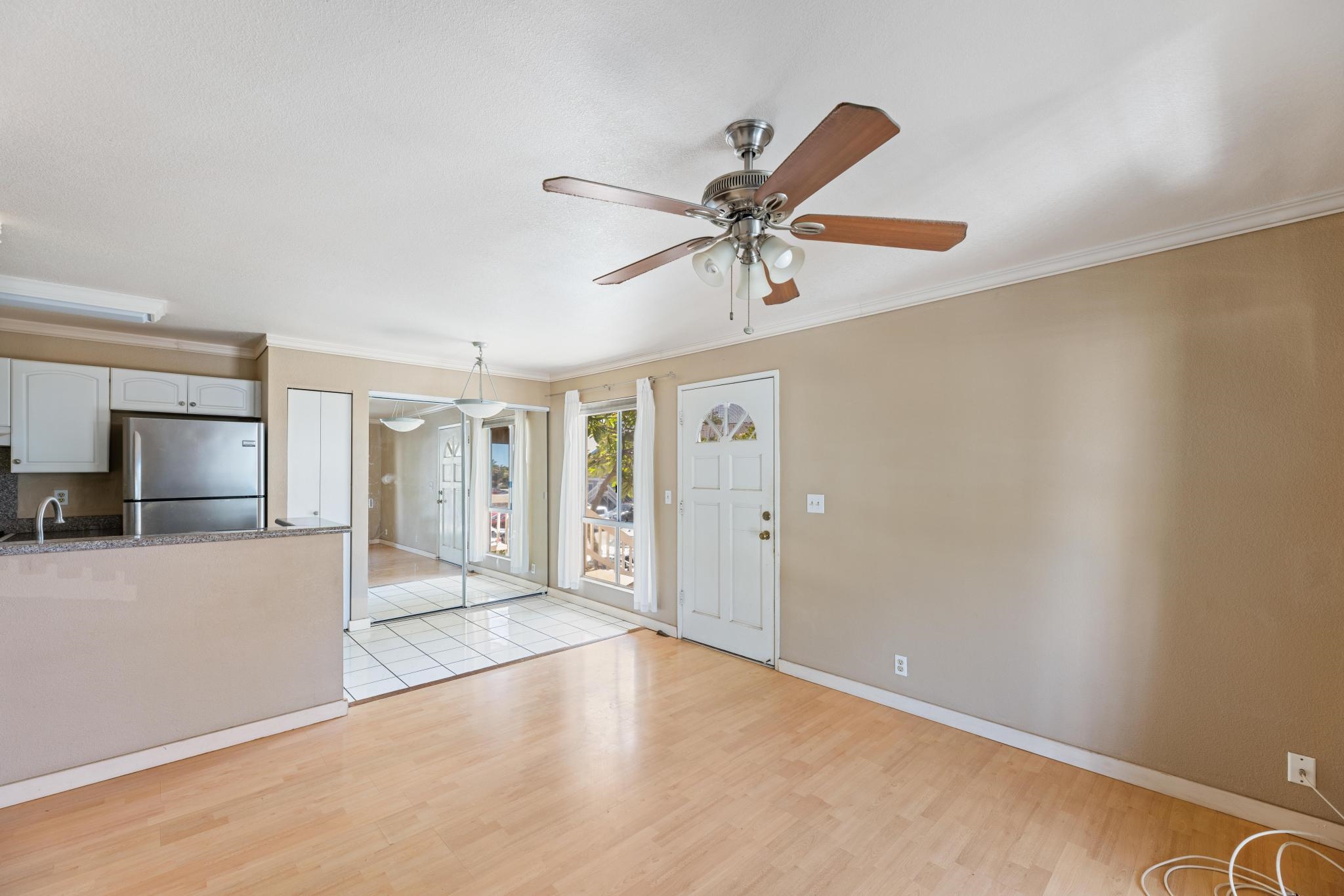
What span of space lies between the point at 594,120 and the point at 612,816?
101 inches

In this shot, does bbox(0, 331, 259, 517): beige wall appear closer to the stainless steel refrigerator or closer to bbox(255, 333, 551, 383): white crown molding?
the stainless steel refrigerator

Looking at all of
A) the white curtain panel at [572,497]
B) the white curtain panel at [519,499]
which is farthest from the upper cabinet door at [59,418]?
the white curtain panel at [572,497]

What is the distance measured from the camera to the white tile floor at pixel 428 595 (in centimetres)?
520

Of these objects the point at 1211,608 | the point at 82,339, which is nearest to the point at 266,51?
the point at 1211,608

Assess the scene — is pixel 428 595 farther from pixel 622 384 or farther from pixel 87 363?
pixel 87 363

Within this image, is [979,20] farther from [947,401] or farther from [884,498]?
[884,498]

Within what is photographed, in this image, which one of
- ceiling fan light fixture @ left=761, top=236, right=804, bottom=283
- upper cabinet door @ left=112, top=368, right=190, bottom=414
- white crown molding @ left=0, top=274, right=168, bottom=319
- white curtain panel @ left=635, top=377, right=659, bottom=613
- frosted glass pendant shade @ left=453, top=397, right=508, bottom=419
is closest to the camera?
ceiling fan light fixture @ left=761, top=236, right=804, bottom=283

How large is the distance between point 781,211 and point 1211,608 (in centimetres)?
248

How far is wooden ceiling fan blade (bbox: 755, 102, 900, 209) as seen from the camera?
1.13 m

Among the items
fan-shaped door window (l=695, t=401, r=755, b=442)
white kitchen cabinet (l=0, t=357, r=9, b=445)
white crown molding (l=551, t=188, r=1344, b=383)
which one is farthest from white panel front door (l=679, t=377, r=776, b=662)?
white kitchen cabinet (l=0, t=357, r=9, b=445)

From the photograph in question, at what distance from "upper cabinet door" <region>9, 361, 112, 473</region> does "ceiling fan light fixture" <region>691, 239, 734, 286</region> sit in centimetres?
457

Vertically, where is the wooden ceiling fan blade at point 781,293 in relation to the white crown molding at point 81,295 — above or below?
below

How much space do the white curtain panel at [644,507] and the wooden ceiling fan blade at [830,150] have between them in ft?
11.1

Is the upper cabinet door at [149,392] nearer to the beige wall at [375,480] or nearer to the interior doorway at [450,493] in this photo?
the beige wall at [375,480]
